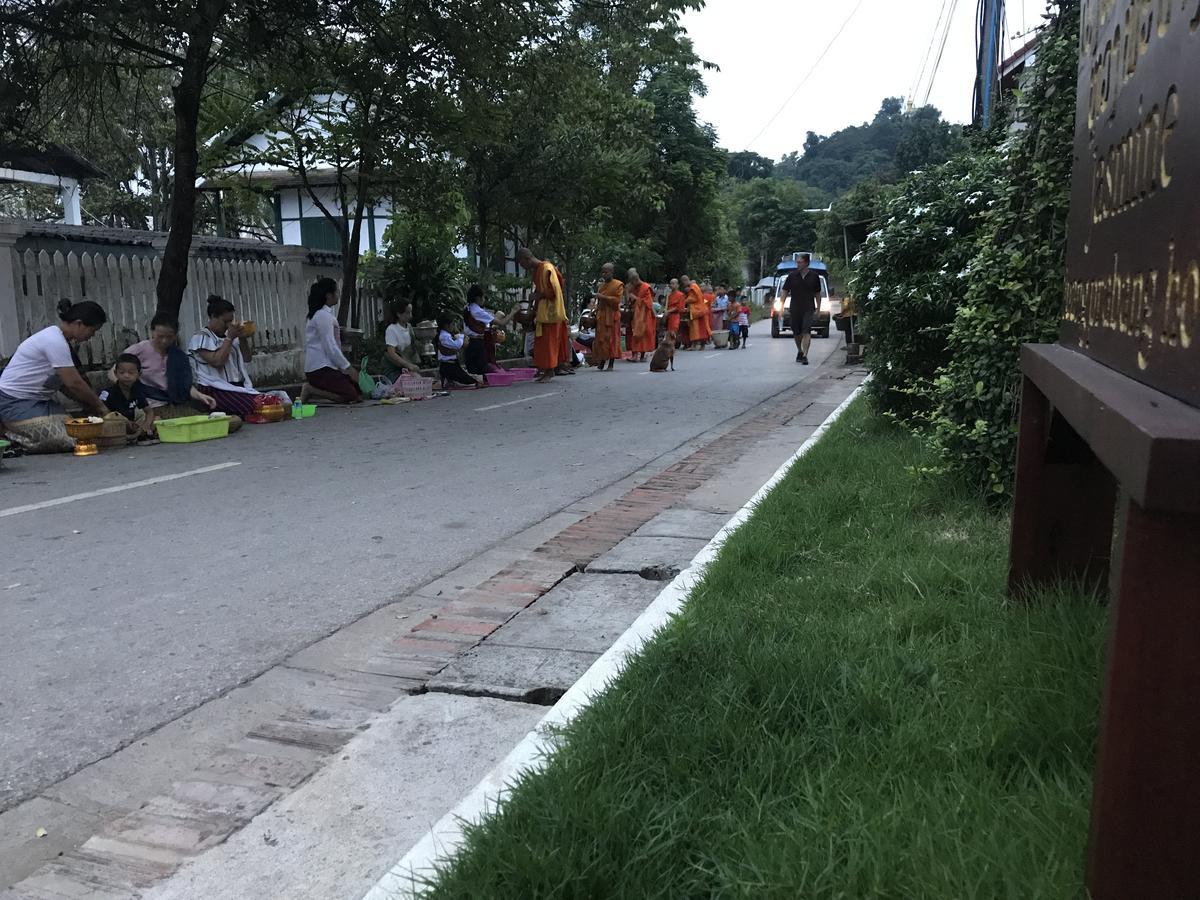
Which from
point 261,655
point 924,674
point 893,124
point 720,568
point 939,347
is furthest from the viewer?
point 893,124

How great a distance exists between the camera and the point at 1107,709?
4.91ft

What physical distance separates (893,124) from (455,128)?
96096 mm

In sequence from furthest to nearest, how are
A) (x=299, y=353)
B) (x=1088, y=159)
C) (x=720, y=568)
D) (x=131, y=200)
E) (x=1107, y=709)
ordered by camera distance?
(x=131, y=200), (x=299, y=353), (x=720, y=568), (x=1088, y=159), (x=1107, y=709)

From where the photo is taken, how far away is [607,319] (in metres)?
18.3

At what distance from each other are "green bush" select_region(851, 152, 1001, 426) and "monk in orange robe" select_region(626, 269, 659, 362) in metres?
12.6

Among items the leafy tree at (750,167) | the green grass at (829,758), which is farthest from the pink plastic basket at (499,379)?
the leafy tree at (750,167)

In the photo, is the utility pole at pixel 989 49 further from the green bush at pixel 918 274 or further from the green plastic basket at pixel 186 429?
the green plastic basket at pixel 186 429

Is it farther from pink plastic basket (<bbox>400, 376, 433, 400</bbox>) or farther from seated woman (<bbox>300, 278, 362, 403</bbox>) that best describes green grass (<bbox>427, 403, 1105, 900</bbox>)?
pink plastic basket (<bbox>400, 376, 433, 400</bbox>)

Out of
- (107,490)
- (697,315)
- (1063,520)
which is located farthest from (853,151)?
(1063,520)

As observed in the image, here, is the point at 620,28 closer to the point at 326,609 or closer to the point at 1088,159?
the point at 326,609

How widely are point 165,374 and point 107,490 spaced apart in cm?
336

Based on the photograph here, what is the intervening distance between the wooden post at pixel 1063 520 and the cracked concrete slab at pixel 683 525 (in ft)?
7.14

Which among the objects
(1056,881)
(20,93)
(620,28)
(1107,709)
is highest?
(620,28)

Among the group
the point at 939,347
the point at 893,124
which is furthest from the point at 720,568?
the point at 893,124
